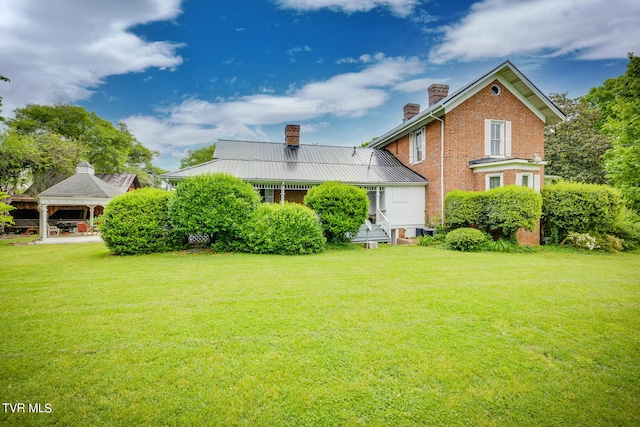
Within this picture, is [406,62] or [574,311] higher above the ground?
[406,62]

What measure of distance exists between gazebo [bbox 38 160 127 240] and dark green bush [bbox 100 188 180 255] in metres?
10.4

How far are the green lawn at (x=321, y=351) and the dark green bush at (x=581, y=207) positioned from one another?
23.7 feet

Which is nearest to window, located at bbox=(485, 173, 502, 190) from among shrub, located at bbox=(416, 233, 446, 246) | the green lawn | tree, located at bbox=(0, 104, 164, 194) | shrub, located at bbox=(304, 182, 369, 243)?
shrub, located at bbox=(416, 233, 446, 246)

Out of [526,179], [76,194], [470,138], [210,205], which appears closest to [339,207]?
[210,205]

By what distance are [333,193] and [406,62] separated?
1117cm

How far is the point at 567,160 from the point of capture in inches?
869

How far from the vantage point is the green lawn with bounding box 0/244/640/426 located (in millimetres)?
2350

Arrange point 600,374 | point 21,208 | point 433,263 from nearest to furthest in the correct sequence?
point 600,374, point 433,263, point 21,208

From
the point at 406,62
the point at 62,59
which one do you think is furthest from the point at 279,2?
the point at 62,59

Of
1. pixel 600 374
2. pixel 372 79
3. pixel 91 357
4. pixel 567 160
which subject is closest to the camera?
pixel 600 374

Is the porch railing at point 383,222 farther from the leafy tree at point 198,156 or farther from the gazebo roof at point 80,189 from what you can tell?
the leafy tree at point 198,156

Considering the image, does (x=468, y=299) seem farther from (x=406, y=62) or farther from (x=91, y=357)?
(x=406, y=62)

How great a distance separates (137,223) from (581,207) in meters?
18.0

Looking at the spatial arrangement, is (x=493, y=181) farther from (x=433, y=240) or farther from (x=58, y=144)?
(x=58, y=144)
